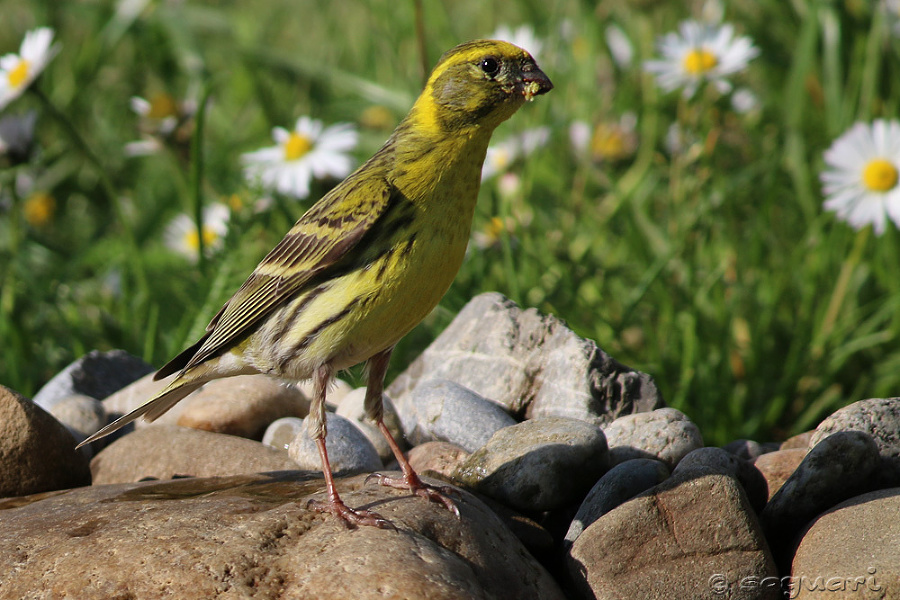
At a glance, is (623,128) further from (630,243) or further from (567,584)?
(567,584)

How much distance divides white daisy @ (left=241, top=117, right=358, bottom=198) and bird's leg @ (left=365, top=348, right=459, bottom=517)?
199 cm

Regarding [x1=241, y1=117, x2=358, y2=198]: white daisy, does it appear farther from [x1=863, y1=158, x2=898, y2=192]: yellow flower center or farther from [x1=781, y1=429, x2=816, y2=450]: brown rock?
[x1=781, y1=429, x2=816, y2=450]: brown rock

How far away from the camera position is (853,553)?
274cm

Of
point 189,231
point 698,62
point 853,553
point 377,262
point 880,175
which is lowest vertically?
point 189,231

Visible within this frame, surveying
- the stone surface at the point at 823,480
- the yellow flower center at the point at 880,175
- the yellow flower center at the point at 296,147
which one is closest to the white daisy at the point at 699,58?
the yellow flower center at the point at 880,175

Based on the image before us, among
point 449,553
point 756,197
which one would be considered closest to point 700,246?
point 756,197

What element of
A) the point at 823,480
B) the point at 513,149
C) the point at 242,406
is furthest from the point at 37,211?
the point at 823,480

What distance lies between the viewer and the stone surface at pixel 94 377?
4.60 meters

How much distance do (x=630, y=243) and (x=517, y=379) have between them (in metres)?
1.60

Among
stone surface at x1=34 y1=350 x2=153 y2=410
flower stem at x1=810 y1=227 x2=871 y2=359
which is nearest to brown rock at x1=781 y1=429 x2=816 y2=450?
flower stem at x1=810 y1=227 x2=871 y2=359

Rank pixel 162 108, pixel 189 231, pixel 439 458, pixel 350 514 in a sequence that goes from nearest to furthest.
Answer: pixel 350 514 < pixel 439 458 < pixel 162 108 < pixel 189 231

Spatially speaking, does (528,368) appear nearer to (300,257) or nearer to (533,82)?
(300,257)

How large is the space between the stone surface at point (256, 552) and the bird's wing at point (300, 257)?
26.4 inches

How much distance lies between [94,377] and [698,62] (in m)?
3.46
